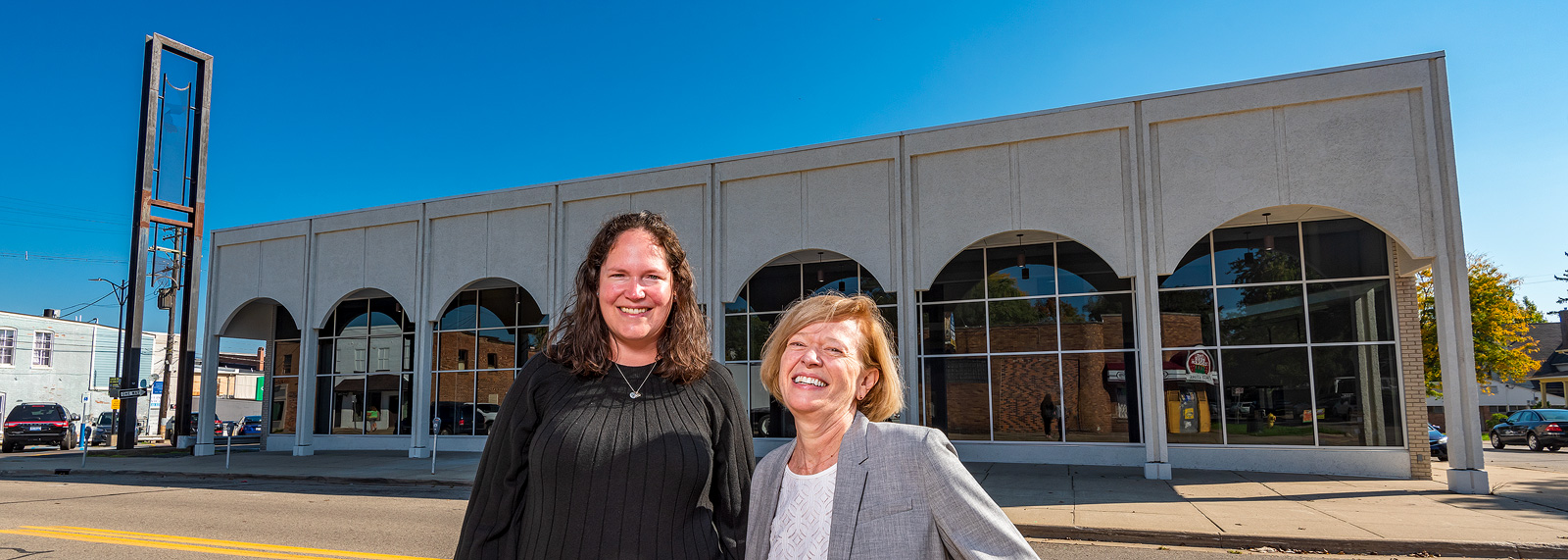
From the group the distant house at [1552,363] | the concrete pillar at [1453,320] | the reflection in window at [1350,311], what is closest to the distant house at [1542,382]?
the distant house at [1552,363]

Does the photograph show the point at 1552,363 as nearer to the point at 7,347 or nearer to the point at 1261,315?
the point at 1261,315

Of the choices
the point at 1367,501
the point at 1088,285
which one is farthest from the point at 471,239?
the point at 1367,501

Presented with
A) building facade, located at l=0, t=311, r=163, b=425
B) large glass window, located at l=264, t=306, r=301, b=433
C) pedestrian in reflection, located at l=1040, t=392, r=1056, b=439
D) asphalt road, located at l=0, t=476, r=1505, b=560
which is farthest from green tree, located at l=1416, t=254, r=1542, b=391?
building facade, located at l=0, t=311, r=163, b=425

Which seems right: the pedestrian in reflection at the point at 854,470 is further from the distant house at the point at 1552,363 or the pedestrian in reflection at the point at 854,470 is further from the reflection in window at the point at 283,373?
the distant house at the point at 1552,363

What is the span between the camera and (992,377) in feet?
59.1

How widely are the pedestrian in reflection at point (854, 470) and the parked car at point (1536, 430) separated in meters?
31.6

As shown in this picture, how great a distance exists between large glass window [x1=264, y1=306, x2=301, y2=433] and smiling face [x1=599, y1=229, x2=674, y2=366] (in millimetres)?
26878

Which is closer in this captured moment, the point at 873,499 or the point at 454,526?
the point at 873,499

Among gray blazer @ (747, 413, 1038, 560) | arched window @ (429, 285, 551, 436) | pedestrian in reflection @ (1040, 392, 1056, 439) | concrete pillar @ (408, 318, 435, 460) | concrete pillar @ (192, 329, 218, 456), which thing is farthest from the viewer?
concrete pillar @ (192, 329, 218, 456)

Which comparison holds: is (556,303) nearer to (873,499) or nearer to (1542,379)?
(873,499)

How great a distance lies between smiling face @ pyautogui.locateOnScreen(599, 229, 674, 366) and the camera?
2.55 meters

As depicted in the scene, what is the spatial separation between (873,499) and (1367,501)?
12.7m

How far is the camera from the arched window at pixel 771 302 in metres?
19.4

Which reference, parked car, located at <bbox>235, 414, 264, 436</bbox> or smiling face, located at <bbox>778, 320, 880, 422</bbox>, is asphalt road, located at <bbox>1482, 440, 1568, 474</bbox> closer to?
smiling face, located at <bbox>778, 320, 880, 422</bbox>
